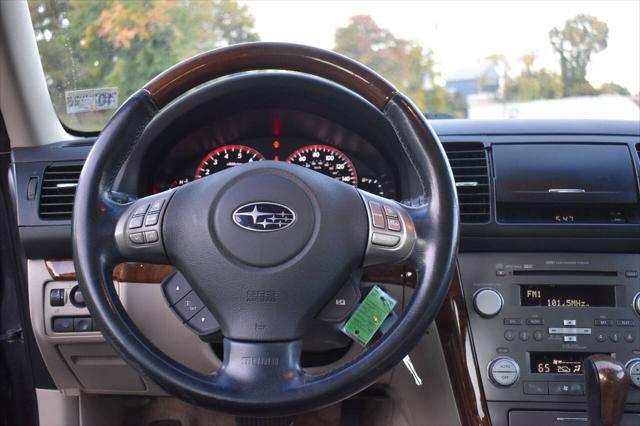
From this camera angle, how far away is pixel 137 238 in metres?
1.65

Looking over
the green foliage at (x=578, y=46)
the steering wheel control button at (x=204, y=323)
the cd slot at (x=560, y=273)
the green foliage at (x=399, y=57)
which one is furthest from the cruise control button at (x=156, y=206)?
the green foliage at (x=578, y=46)

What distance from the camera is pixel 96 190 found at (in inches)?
64.7

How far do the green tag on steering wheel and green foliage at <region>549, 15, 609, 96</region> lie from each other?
4.52 feet

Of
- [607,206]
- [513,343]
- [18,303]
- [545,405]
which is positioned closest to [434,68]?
[607,206]

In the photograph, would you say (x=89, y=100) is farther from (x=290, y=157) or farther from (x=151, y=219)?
(x=151, y=219)

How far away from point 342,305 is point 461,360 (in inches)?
29.5

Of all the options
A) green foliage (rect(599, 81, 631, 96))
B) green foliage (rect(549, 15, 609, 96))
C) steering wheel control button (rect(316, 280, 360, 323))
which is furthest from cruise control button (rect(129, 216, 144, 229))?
green foliage (rect(599, 81, 631, 96))

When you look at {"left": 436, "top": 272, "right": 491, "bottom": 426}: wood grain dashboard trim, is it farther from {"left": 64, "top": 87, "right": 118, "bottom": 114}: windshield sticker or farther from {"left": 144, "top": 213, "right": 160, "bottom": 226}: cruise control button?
{"left": 64, "top": 87, "right": 118, "bottom": 114}: windshield sticker

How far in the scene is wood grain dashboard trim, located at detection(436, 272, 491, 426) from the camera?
223 centimetres

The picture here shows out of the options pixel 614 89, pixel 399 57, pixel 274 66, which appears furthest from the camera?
pixel 614 89

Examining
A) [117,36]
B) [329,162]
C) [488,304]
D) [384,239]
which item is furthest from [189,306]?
[117,36]

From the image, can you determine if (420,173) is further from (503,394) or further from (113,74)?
(113,74)

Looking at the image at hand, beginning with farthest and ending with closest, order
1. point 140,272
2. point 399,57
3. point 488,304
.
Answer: point 399,57, point 488,304, point 140,272

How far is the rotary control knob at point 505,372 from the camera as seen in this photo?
2303 mm
